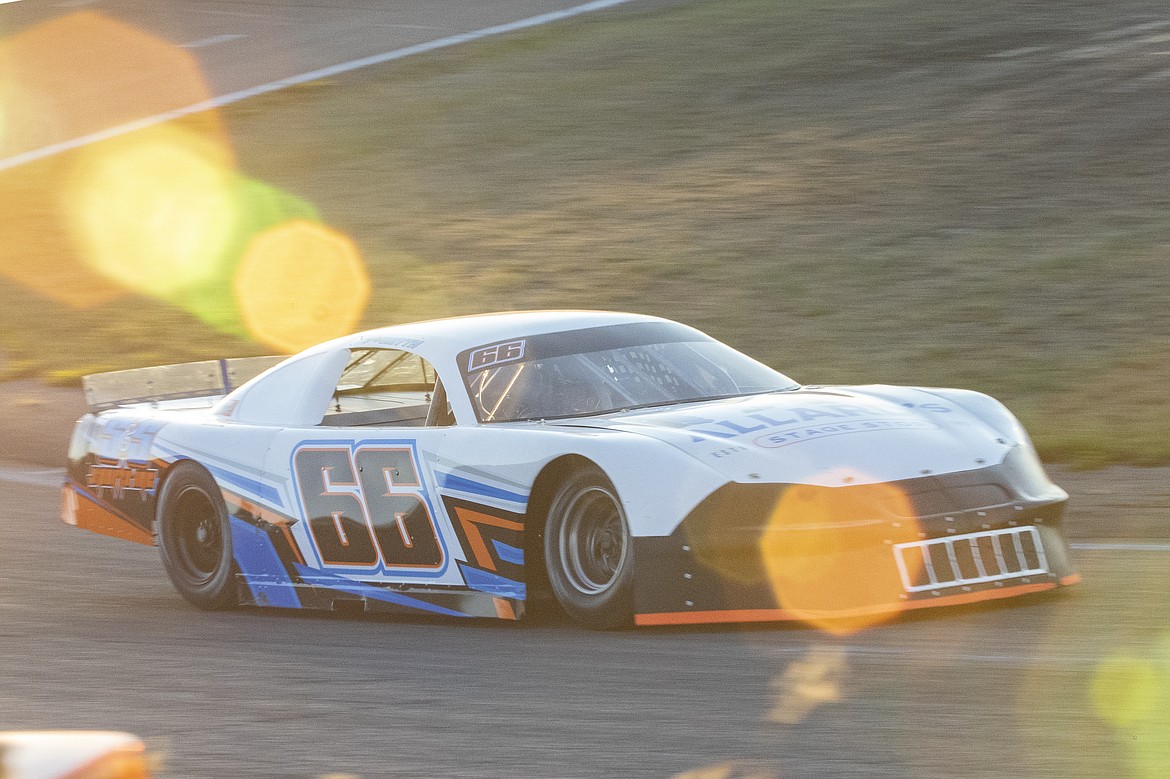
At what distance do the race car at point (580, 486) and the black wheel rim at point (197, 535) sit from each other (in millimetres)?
10

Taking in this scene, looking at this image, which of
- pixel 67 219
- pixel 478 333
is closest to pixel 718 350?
pixel 478 333

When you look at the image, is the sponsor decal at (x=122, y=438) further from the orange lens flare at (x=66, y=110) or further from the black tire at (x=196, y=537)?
the orange lens flare at (x=66, y=110)

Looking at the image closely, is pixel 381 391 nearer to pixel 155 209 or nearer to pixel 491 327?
pixel 491 327

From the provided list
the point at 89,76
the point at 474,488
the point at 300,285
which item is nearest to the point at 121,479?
the point at 474,488

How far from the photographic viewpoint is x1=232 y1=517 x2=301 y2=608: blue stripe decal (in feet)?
25.2

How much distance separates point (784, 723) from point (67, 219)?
1963 centimetres

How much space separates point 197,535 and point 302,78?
19935mm

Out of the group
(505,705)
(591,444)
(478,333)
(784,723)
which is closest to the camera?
(784,723)

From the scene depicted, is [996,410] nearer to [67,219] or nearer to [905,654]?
[905,654]

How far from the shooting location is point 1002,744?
14.8 feet

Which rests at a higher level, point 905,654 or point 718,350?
point 718,350

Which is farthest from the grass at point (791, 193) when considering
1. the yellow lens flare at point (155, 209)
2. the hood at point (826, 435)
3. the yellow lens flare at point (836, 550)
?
the yellow lens flare at point (836, 550)

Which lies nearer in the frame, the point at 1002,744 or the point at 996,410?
the point at 1002,744

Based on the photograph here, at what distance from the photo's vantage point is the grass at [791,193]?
13422 mm
